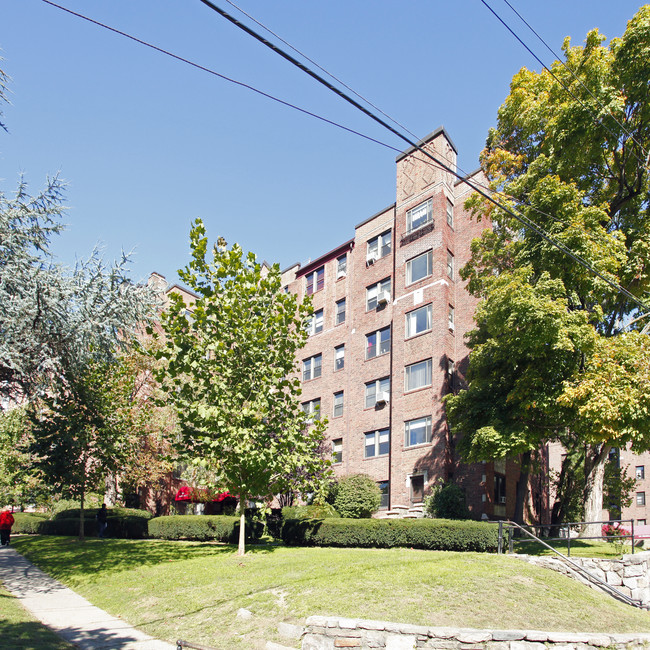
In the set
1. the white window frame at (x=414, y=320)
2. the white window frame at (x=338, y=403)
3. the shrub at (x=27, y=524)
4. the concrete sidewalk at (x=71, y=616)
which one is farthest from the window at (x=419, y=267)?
the shrub at (x=27, y=524)

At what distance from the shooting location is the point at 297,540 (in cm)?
2044

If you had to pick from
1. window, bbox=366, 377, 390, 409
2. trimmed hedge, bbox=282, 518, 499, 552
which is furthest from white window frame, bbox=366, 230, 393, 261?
trimmed hedge, bbox=282, 518, 499, 552

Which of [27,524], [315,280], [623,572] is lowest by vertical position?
[27,524]

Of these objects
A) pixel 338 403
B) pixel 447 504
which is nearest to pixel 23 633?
pixel 447 504

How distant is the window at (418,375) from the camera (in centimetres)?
2864

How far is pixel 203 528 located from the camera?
23.2m

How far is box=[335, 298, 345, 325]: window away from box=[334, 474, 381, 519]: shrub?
11.3 m

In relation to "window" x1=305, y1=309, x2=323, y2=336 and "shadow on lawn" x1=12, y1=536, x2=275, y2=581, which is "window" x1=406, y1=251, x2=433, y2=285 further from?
"shadow on lawn" x1=12, y1=536, x2=275, y2=581

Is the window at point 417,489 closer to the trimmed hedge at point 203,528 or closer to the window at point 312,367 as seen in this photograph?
the trimmed hedge at point 203,528

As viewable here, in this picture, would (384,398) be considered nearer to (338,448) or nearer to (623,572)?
(338,448)

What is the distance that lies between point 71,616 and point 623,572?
12.6 m

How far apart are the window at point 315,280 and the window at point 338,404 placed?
7.95m

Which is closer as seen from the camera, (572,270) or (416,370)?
(572,270)

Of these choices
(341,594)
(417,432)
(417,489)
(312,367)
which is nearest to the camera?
(341,594)
